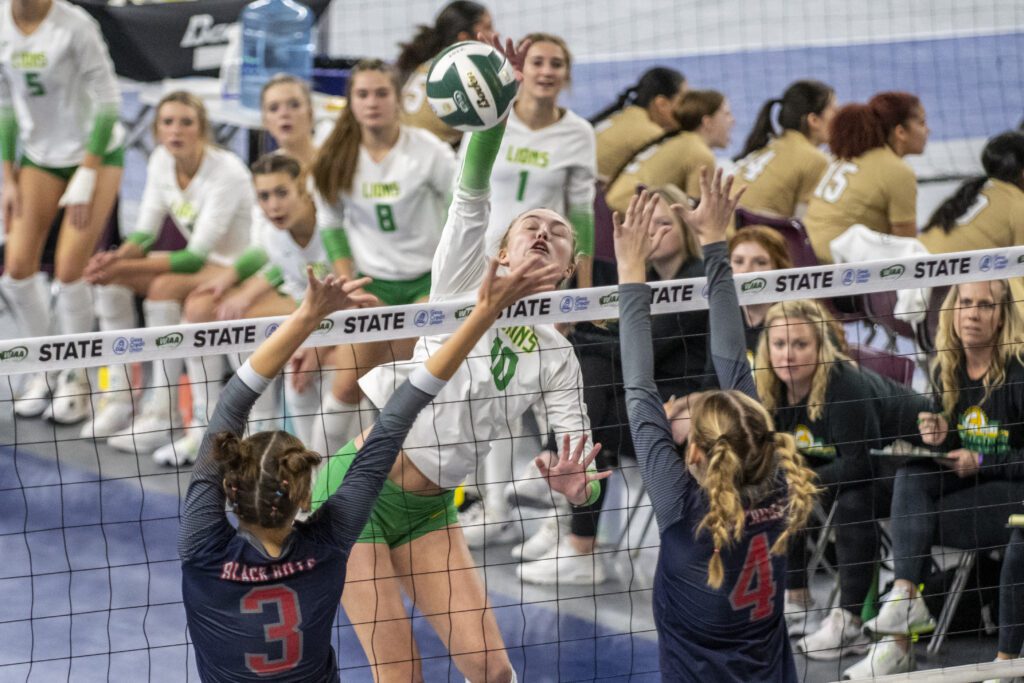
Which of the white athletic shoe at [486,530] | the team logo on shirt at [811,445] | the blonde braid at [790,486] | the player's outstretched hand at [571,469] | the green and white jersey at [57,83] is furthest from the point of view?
the green and white jersey at [57,83]

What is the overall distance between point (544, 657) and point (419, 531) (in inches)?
50.7

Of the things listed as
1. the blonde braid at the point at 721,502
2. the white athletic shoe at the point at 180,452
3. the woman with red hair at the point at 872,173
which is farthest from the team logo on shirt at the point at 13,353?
the woman with red hair at the point at 872,173

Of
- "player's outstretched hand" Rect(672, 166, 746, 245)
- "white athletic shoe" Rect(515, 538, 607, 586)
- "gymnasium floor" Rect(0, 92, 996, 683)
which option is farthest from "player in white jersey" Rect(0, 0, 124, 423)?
"player's outstretched hand" Rect(672, 166, 746, 245)

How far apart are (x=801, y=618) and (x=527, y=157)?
100 inches

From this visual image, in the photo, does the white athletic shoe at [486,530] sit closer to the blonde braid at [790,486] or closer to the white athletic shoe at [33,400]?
the white athletic shoe at [33,400]

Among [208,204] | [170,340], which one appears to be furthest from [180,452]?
[170,340]

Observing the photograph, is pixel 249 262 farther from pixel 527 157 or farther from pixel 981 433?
pixel 981 433

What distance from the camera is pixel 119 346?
4.11 m

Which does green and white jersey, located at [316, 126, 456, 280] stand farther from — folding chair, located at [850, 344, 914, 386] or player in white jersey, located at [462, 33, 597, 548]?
folding chair, located at [850, 344, 914, 386]

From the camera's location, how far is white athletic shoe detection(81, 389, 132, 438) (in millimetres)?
7379

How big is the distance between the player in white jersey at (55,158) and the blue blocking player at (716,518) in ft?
15.7

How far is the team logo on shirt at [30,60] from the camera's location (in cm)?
780

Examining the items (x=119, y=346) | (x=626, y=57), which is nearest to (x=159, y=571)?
(x=119, y=346)

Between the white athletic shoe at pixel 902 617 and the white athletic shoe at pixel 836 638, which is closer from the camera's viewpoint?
the white athletic shoe at pixel 902 617
